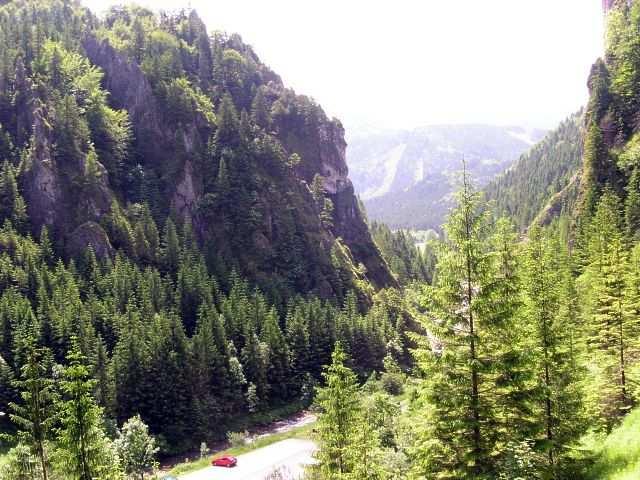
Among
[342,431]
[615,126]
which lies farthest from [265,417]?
[615,126]

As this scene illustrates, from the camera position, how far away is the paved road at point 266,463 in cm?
5924

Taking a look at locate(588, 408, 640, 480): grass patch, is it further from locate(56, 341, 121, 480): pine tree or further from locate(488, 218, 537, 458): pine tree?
locate(56, 341, 121, 480): pine tree

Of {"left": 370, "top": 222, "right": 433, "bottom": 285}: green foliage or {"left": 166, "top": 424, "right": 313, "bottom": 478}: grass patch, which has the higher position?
{"left": 370, "top": 222, "right": 433, "bottom": 285}: green foliage

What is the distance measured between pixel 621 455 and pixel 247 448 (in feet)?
189

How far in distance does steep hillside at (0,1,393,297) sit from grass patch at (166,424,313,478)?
40.4 metres

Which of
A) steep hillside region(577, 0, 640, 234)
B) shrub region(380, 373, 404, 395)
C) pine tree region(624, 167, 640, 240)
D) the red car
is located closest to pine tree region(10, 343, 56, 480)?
the red car

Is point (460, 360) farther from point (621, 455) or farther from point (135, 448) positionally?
point (135, 448)

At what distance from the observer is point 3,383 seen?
212ft

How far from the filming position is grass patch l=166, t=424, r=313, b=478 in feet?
207

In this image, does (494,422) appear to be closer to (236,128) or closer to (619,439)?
(619,439)

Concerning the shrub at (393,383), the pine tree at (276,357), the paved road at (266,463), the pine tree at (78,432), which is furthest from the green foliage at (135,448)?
the shrub at (393,383)

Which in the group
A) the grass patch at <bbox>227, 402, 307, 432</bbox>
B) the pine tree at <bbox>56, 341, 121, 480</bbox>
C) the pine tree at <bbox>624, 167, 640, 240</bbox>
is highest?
the pine tree at <bbox>624, 167, 640, 240</bbox>

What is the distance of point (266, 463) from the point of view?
208 feet

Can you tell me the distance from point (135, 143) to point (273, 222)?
40.4 metres
